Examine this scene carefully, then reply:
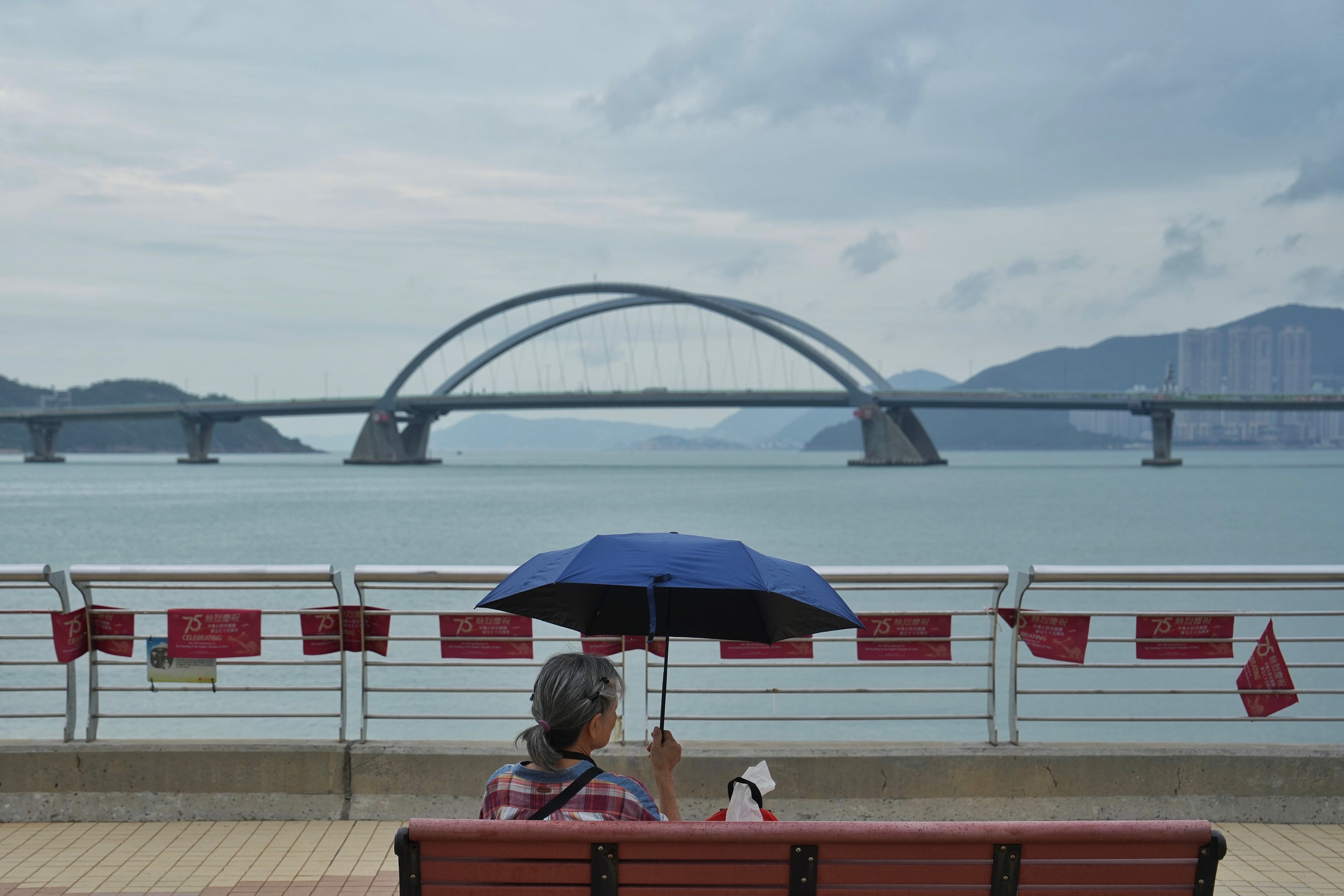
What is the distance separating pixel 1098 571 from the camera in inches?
220

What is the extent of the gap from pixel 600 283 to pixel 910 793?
99947 millimetres

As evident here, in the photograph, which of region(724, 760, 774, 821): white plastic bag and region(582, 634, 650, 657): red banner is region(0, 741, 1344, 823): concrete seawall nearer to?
region(582, 634, 650, 657): red banner

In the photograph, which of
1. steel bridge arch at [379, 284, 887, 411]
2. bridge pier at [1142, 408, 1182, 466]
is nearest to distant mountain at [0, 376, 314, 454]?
steel bridge arch at [379, 284, 887, 411]

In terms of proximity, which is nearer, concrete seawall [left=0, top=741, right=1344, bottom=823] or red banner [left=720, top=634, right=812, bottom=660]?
concrete seawall [left=0, top=741, right=1344, bottom=823]

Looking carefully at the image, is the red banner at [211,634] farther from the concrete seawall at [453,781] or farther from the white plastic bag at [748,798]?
the white plastic bag at [748,798]

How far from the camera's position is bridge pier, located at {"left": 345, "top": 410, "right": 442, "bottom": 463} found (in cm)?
12225

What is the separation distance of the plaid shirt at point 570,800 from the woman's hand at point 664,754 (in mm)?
375

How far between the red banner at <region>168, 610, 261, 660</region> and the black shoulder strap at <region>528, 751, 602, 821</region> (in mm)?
3224

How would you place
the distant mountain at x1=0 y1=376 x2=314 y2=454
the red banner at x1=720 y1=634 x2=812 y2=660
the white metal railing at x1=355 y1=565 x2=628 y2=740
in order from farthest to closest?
1. the distant mountain at x1=0 y1=376 x2=314 y2=454
2. the red banner at x1=720 y1=634 x2=812 y2=660
3. the white metal railing at x1=355 y1=565 x2=628 y2=740

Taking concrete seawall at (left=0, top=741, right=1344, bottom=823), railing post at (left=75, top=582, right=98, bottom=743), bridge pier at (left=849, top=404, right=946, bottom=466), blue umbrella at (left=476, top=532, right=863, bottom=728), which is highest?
bridge pier at (left=849, top=404, right=946, bottom=466)

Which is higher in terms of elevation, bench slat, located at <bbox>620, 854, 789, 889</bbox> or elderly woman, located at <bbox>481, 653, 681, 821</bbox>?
elderly woman, located at <bbox>481, 653, 681, 821</bbox>

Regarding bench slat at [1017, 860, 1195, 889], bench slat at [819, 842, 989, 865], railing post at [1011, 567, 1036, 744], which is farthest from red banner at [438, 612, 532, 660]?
bench slat at [1017, 860, 1195, 889]

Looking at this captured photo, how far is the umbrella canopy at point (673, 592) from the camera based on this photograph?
3.36 m

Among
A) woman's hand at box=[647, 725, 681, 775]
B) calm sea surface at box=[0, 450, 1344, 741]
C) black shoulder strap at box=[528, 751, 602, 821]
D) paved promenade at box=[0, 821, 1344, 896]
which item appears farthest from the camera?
calm sea surface at box=[0, 450, 1344, 741]
